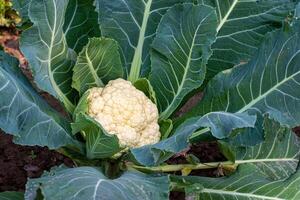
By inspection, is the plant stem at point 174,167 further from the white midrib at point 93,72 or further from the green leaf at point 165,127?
the white midrib at point 93,72

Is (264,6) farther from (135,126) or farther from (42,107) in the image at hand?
(42,107)

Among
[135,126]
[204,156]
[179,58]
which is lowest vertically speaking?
[204,156]

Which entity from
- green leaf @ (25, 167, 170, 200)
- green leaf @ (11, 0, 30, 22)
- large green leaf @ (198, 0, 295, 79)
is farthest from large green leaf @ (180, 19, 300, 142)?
green leaf @ (11, 0, 30, 22)

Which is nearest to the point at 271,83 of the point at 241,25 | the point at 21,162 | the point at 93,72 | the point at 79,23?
the point at 241,25

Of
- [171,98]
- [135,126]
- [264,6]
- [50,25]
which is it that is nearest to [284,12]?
[264,6]

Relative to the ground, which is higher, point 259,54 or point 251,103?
point 259,54

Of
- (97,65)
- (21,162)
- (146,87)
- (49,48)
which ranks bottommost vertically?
(21,162)

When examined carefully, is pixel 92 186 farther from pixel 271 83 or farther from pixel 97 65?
pixel 271 83
